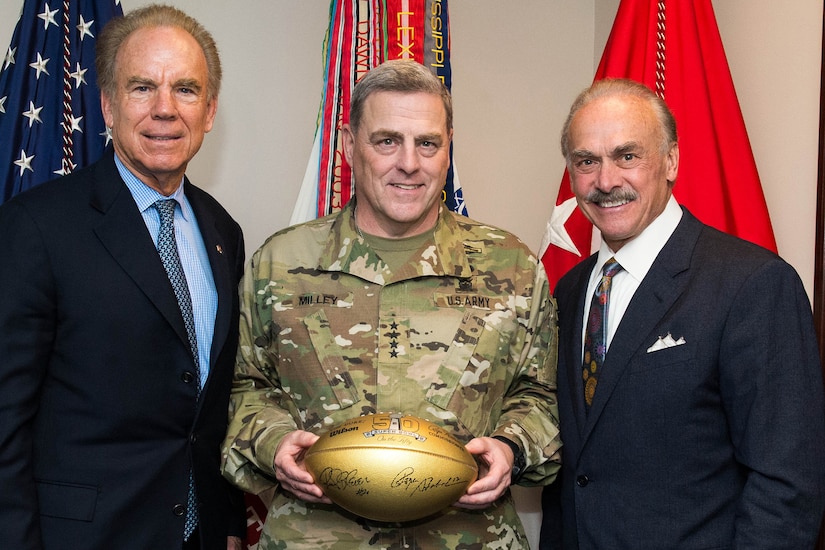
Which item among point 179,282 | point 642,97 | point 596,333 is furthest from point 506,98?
point 179,282

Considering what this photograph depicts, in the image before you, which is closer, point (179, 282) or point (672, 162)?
point (179, 282)

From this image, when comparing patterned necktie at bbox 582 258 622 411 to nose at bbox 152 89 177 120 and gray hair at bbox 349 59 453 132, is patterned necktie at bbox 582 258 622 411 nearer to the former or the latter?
gray hair at bbox 349 59 453 132

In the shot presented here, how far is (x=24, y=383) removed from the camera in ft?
5.40

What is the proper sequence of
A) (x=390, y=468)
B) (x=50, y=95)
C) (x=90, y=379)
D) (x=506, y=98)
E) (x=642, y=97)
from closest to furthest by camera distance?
(x=390, y=468) → (x=90, y=379) → (x=642, y=97) → (x=50, y=95) → (x=506, y=98)

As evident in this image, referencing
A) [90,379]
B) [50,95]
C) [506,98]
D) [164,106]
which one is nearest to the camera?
[90,379]

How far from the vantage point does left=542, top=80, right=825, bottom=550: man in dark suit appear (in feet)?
5.38

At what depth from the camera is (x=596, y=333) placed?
1922mm

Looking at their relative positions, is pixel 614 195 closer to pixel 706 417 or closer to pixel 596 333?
pixel 596 333

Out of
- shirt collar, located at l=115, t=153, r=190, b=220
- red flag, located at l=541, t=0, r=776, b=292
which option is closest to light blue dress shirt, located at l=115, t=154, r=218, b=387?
shirt collar, located at l=115, t=153, r=190, b=220

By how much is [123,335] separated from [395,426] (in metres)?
0.61

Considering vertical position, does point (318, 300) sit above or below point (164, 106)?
below

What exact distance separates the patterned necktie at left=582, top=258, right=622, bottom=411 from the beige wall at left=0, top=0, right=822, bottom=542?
32.0 inches
